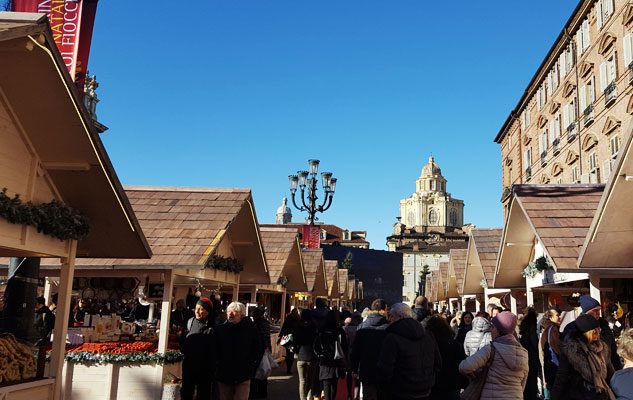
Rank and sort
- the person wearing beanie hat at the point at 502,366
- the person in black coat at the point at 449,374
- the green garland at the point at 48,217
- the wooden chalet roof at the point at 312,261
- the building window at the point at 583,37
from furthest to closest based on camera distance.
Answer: the building window at the point at 583,37 → the wooden chalet roof at the point at 312,261 → the person in black coat at the point at 449,374 → the green garland at the point at 48,217 → the person wearing beanie hat at the point at 502,366

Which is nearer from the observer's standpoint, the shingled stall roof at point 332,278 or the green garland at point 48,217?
the green garland at point 48,217

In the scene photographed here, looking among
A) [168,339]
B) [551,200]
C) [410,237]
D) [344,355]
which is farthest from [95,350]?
[410,237]

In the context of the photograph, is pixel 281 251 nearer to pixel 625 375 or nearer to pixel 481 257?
pixel 481 257

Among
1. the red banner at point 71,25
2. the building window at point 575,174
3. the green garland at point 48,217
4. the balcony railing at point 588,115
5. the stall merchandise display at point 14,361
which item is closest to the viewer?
the green garland at point 48,217

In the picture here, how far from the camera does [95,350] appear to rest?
10.5m

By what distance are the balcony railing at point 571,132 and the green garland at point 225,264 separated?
25.2 m

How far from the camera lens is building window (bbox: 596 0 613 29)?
28462mm

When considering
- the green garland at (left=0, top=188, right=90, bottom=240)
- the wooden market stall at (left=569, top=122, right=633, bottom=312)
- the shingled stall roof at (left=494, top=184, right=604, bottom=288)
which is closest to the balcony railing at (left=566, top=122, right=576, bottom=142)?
the shingled stall roof at (left=494, top=184, right=604, bottom=288)

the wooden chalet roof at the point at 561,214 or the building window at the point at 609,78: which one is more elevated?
the building window at the point at 609,78

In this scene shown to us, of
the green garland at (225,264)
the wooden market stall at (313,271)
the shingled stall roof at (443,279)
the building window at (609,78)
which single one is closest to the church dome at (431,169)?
the shingled stall roof at (443,279)

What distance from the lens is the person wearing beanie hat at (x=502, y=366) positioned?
18.1ft

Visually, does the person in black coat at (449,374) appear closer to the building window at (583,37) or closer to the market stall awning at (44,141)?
the market stall awning at (44,141)

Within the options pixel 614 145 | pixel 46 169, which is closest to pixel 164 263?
pixel 46 169

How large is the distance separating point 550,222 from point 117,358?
9.09 metres
